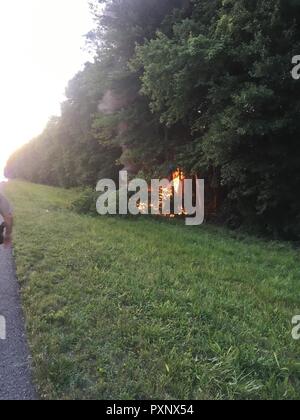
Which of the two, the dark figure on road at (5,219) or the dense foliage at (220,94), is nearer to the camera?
the dark figure on road at (5,219)

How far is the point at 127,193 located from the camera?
14531mm

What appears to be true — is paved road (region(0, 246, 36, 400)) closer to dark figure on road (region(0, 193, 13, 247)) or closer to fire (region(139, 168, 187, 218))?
dark figure on road (region(0, 193, 13, 247))

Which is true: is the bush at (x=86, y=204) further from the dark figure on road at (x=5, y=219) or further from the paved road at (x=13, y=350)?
the dark figure on road at (x=5, y=219)

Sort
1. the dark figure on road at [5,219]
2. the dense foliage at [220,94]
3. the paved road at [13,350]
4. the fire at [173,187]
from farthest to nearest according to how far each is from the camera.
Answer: the fire at [173,187] < the dense foliage at [220,94] < the dark figure on road at [5,219] < the paved road at [13,350]

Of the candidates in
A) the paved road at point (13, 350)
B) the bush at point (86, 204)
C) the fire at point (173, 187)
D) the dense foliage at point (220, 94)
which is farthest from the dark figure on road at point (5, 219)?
the fire at point (173, 187)

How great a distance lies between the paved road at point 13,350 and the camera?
330 cm

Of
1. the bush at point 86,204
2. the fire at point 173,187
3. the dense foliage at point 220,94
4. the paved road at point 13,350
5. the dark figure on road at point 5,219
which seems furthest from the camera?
the fire at point 173,187

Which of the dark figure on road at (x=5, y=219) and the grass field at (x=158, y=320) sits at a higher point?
the dark figure on road at (x=5, y=219)

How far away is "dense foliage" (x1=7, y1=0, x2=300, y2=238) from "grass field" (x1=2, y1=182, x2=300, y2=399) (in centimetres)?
341

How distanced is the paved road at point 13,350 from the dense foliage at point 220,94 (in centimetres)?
714

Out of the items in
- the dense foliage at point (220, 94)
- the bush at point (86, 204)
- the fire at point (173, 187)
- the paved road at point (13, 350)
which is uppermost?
the dense foliage at point (220, 94)

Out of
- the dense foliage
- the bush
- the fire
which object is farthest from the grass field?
the fire

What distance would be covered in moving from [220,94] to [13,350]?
9166 millimetres

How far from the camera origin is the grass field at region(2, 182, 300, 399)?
3.38 metres
